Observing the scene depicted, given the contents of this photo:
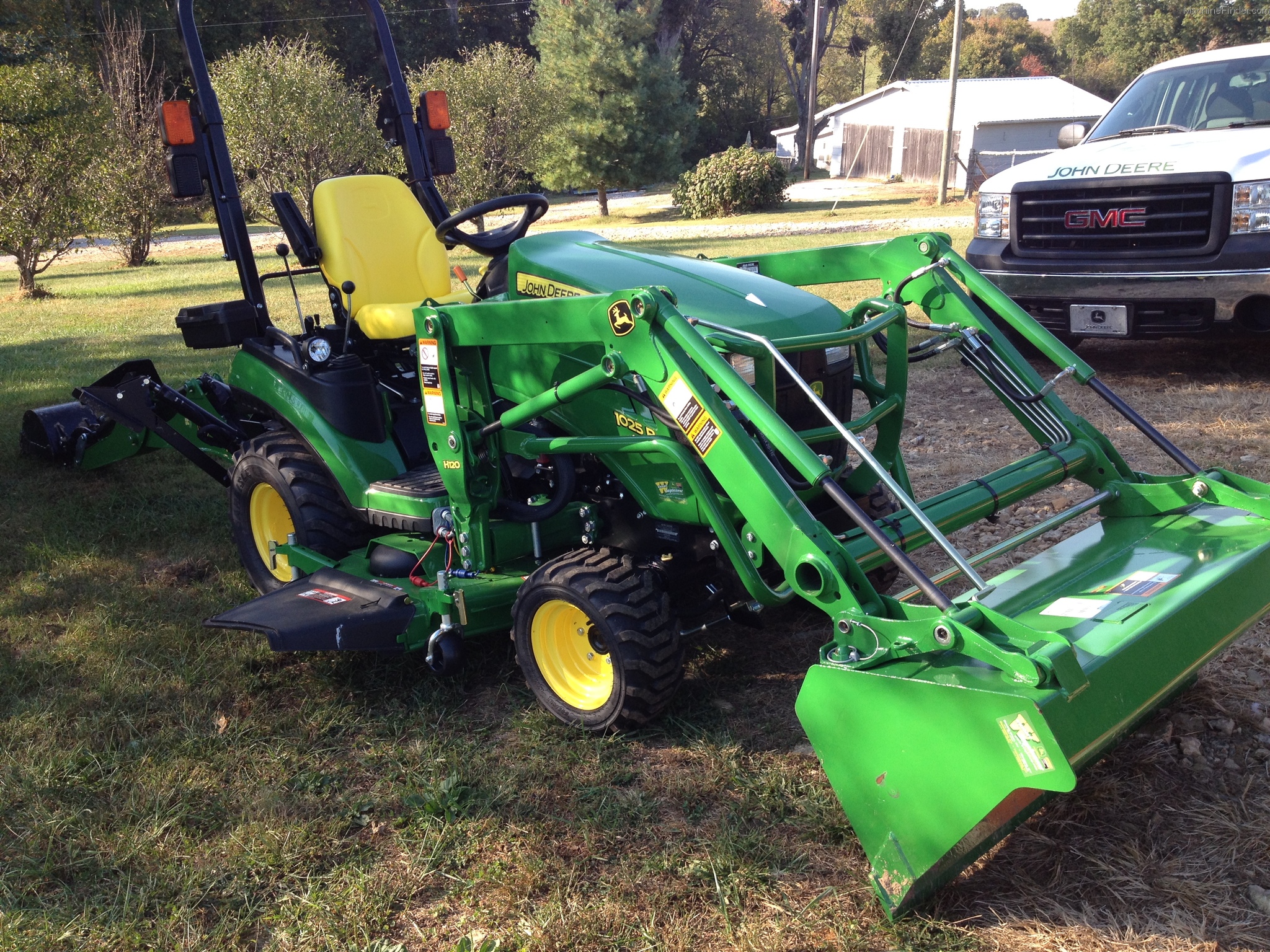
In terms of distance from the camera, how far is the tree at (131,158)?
1952 cm

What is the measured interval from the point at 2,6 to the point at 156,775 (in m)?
8.52


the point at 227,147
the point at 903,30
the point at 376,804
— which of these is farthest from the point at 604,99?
the point at 903,30

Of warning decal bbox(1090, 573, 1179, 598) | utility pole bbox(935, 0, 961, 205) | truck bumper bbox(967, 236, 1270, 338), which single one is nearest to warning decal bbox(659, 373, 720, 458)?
warning decal bbox(1090, 573, 1179, 598)

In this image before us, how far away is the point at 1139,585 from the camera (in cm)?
291

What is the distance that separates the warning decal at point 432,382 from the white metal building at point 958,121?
3655 cm

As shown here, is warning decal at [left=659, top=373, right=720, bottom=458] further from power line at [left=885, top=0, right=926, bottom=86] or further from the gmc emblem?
power line at [left=885, top=0, right=926, bottom=86]

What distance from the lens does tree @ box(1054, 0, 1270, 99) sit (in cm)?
4972

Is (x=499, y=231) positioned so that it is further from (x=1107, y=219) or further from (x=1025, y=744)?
(x=1107, y=219)

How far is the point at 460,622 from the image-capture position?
3582 mm

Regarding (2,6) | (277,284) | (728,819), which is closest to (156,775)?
(728,819)

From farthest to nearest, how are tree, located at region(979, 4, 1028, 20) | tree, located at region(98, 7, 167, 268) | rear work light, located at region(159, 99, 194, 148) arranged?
1. tree, located at region(979, 4, 1028, 20)
2. tree, located at region(98, 7, 167, 268)
3. rear work light, located at region(159, 99, 194, 148)

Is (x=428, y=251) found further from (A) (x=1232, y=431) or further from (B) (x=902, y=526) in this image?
(A) (x=1232, y=431)

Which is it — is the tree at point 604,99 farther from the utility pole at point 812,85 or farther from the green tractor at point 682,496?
the green tractor at point 682,496

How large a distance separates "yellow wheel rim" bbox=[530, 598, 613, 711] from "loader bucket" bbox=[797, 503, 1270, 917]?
95cm
